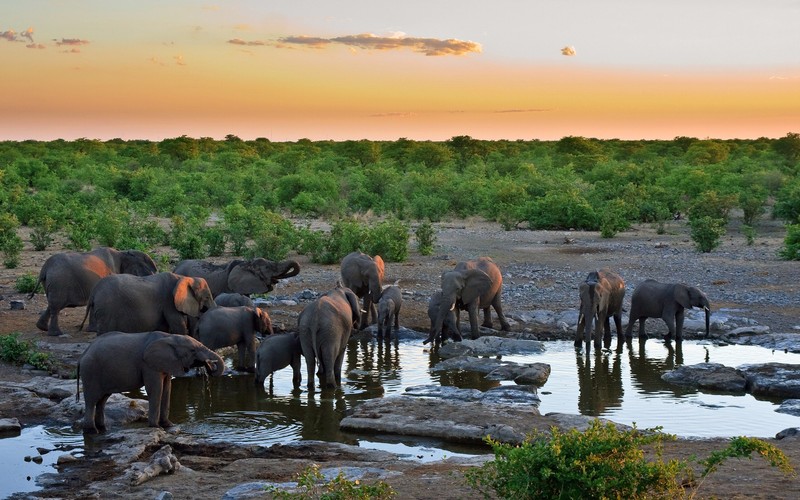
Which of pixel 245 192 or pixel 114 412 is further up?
pixel 245 192

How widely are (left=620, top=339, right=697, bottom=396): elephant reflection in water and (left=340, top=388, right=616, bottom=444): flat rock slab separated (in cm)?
286

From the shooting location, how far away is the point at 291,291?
2045 cm

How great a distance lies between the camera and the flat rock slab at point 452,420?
10.0 meters

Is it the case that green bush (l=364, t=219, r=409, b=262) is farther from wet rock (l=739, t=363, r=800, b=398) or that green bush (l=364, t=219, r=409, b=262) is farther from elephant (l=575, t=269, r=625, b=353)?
wet rock (l=739, t=363, r=800, b=398)

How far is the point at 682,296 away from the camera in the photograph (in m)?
16.2

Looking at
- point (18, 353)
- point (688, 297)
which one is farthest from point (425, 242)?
point (18, 353)

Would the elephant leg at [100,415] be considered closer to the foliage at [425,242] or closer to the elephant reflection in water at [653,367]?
the elephant reflection in water at [653,367]

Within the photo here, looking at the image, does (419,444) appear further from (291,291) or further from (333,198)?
(333,198)

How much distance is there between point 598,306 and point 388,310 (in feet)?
11.5

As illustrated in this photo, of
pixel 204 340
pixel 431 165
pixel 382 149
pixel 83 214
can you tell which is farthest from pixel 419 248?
pixel 382 149

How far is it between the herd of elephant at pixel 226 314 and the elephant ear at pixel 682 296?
17mm

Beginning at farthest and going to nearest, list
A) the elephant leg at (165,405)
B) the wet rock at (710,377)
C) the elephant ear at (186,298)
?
the elephant ear at (186,298) → the wet rock at (710,377) → the elephant leg at (165,405)

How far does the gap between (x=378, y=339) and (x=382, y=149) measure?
251ft

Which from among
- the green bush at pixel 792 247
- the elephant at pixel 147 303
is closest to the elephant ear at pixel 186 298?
the elephant at pixel 147 303
